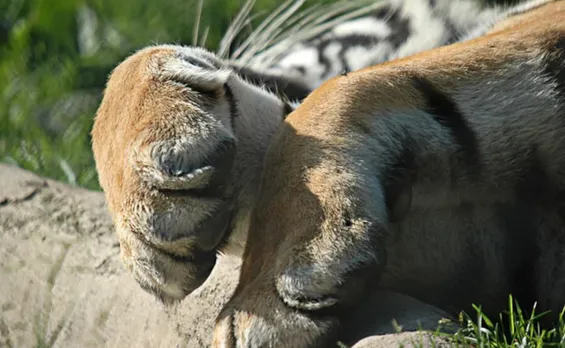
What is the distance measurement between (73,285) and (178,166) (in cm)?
81

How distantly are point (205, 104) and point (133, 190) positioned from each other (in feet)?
0.56

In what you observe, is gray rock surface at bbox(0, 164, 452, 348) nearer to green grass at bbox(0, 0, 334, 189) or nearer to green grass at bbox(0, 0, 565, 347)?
green grass at bbox(0, 0, 565, 347)

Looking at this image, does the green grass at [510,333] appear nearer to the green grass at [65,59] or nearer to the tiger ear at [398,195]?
the tiger ear at [398,195]

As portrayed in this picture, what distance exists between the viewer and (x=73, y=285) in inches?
90.0

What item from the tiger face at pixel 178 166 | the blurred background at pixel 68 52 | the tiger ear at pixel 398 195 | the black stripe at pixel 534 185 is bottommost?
the blurred background at pixel 68 52

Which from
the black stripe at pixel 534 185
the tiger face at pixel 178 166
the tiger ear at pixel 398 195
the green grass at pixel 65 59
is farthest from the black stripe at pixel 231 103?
the green grass at pixel 65 59

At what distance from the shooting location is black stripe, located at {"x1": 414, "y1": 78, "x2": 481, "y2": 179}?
1.67 m

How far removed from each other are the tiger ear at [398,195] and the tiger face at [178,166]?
23cm

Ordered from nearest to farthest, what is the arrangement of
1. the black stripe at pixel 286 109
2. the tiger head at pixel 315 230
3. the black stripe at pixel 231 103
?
the tiger head at pixel 315 230
the black stripe at pixel 231 103
the black stripe at pixel 286 109

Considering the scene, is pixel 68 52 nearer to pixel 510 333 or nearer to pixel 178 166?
pixel 178 166

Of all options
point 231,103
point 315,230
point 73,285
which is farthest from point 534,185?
point 73,285

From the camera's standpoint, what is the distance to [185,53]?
1.80 m

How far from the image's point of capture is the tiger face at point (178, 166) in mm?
1560

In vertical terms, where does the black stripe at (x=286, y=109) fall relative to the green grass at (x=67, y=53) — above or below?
above
